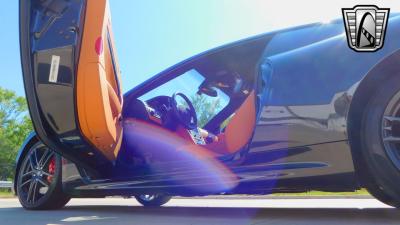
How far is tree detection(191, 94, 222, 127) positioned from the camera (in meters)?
4.13

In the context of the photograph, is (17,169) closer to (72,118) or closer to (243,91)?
(72,118)

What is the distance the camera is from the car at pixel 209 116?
2.68m

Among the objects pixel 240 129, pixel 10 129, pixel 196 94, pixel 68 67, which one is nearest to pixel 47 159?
pixel 68 67

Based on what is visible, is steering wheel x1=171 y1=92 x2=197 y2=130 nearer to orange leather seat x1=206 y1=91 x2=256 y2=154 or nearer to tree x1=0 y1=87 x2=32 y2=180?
orange leather seat x1=206 y1=91 x2=256 y2=154

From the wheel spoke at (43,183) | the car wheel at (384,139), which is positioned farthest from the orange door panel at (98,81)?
the car wheel at (384,139)

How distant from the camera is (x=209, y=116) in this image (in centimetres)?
425

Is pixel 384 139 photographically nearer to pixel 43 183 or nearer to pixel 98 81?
pixel 98 81

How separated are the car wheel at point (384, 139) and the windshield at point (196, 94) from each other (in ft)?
5.59

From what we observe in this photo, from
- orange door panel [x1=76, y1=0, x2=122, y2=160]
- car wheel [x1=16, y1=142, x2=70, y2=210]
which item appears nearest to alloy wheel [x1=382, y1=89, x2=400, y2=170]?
orange door panel [x1=76, y1=0, x2=122, y2=160]

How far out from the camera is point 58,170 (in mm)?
4312

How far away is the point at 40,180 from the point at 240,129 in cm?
221

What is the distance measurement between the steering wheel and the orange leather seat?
50 cm

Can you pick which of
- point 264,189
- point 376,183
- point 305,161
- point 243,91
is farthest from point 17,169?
point 376,183

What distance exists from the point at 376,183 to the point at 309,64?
2.77 feet
